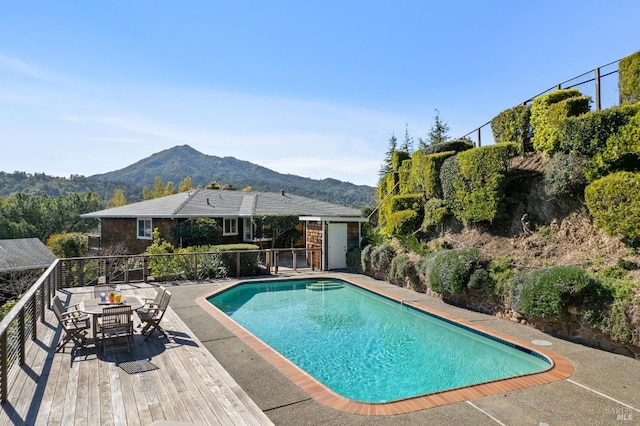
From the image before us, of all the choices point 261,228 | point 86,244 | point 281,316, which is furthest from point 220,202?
point 281,316

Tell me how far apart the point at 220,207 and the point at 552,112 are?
1815cm

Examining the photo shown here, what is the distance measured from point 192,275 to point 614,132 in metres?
13.2

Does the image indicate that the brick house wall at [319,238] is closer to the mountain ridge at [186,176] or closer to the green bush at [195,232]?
the green bush at [195,232]

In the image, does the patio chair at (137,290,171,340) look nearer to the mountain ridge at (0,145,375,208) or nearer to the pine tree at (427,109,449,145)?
the pine tree at (427,109,449,145)

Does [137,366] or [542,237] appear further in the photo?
[542,237]

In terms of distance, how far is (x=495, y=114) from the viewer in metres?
14.0

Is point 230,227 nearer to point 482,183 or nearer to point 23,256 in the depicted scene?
point 23,256

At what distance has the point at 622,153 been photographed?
27.0ft

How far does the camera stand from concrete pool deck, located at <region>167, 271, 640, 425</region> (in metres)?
4.25

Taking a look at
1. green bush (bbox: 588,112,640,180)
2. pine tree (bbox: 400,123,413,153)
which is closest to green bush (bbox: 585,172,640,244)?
green bush (bbox: 588,112,640,180)

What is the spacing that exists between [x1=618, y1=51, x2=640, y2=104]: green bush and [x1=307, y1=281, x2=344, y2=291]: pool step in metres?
10.1

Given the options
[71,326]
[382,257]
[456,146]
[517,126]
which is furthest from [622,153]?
[71,326]

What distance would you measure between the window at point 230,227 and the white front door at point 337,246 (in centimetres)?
830

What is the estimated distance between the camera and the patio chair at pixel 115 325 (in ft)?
20.4
